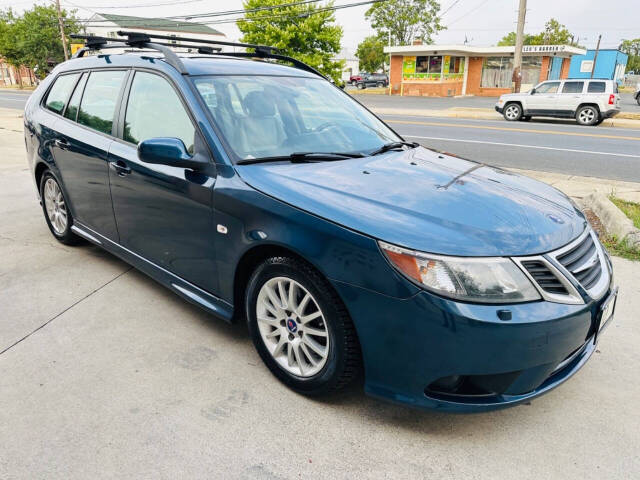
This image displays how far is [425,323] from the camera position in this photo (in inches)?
79.7

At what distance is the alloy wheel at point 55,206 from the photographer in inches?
179

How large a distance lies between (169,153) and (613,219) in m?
4.51

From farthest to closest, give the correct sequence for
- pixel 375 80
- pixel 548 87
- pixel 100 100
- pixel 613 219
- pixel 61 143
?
pixel 375 80
pixel 548 87
pixel 613 219
pixel 61 143
pixel 100 100

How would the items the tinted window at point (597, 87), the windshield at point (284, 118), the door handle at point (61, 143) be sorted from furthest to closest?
the tinted window at point (597, 87) < the door handle at point (61, 143) < the windshield at point (284, 118)

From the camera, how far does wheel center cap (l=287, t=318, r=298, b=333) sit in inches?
100

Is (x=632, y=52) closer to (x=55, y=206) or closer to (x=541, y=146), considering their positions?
(x=541, y=146)

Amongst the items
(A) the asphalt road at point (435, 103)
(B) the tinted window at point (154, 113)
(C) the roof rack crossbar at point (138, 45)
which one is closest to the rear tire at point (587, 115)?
(A) the asphalt road at point (435, 103)

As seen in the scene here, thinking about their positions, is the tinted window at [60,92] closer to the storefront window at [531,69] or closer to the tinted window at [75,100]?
the tinted window at [75,100]

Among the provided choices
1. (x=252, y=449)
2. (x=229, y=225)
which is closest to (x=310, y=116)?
(x=229, y=225)

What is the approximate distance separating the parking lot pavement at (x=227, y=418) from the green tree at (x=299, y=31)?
28.2 metres

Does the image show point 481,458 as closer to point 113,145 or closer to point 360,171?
point 360,171

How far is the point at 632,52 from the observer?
336 feet

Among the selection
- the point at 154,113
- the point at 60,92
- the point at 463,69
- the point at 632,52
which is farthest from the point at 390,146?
the point at 632,52

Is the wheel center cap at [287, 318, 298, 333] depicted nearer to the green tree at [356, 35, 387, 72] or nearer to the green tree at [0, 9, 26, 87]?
the green tree at [0, 9, 26, 87]
